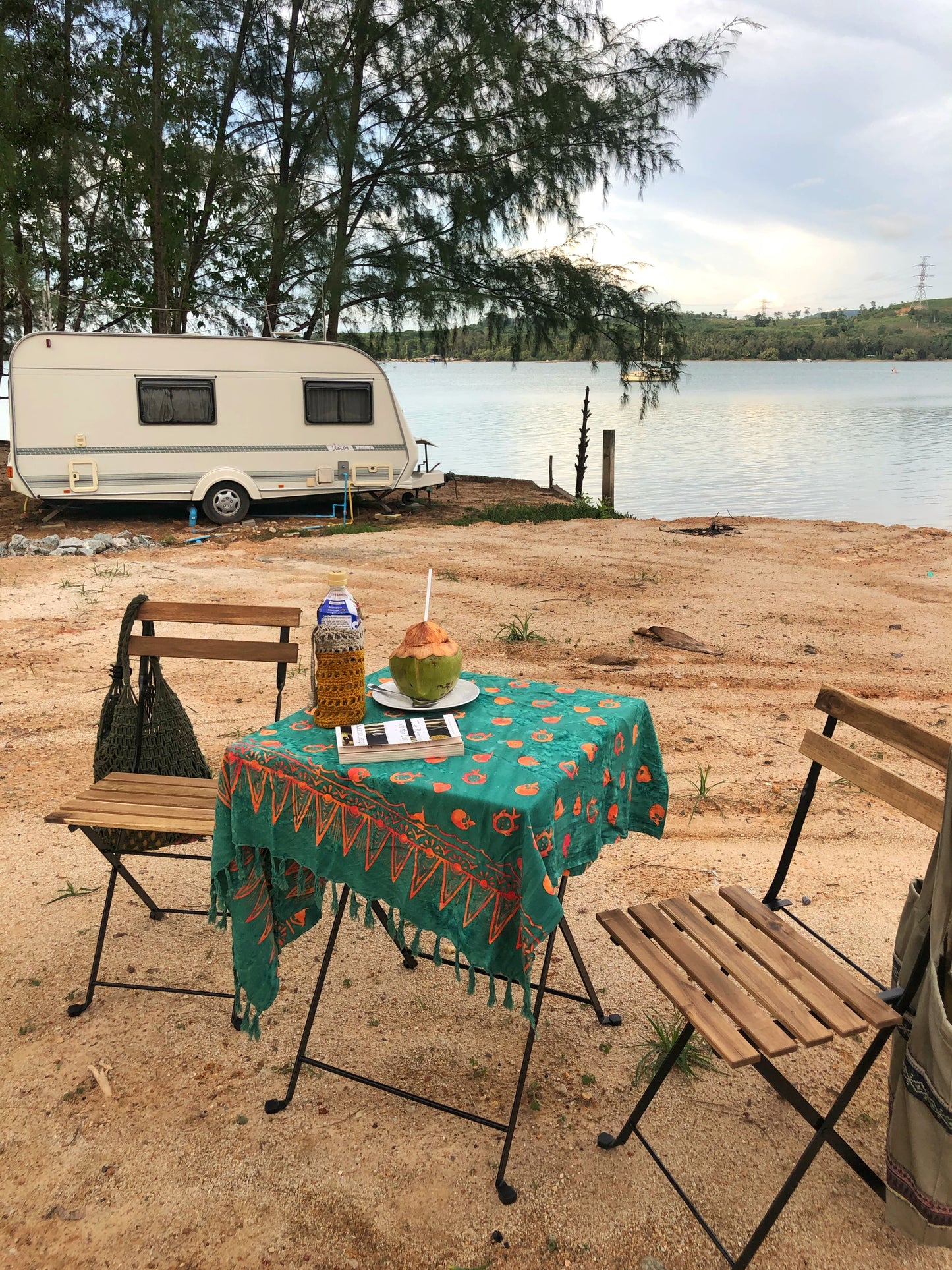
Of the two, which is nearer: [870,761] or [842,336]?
[870,761]

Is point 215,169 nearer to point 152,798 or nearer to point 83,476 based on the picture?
point 83,476

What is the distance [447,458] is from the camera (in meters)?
31.5

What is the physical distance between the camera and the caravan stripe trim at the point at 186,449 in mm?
11945

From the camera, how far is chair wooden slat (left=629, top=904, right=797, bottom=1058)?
68.3 inches

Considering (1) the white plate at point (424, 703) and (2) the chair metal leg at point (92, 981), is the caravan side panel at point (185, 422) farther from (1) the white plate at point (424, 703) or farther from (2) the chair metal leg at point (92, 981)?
(1) the white plate at point (424, 703)

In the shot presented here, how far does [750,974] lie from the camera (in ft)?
6.35

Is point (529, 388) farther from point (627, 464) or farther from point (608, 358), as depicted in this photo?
point (608, 358)

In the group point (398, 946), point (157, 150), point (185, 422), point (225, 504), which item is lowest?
point (398, 946)

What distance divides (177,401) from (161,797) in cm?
1066

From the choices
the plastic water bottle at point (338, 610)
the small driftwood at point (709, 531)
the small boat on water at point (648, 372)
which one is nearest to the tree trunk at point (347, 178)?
the small boat on water at point (648, 372)

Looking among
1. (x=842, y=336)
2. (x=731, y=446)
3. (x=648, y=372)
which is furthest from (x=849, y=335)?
(x=648, y=372)

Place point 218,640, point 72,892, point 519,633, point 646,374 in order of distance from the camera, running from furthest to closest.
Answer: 1. point 646,374
2. point 519,633
3. point 72,892
4. point 218,640

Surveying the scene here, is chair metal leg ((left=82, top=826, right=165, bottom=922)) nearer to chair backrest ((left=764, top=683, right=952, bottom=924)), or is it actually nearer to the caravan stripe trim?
chair backrest ((left=764, top=683, right=952, bottom=924))

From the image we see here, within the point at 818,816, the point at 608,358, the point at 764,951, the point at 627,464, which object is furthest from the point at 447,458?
the point at 764,951
